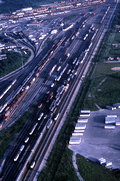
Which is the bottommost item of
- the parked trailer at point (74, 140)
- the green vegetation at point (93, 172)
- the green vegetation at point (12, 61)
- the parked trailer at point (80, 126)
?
the green vegetation at point (93, 172)

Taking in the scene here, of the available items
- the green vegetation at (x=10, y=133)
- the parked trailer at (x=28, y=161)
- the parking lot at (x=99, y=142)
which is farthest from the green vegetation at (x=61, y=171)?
the green vegetation at (x=10, y=133)

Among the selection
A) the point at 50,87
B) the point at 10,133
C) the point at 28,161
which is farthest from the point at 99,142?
the point at 50,87

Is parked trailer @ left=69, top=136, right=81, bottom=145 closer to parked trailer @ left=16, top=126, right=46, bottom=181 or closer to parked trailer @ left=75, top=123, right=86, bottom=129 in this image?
parked trailer @ left=75, top=123, right=86, bottom=129

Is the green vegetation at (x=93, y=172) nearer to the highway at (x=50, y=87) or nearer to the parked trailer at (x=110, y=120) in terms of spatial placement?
the highway at (x=50, y=87)

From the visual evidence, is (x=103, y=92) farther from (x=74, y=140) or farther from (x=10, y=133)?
(x=10, y=133)

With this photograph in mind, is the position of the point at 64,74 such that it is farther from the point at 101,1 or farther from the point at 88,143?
the point at 101,1

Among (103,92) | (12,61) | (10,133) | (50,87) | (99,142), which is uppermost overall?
(12,61)
